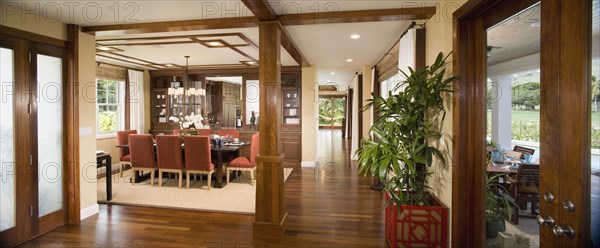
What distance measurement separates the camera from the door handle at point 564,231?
1240 millimetres

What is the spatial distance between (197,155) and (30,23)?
8.20 ft

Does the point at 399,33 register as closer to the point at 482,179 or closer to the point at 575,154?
the point at 482,179

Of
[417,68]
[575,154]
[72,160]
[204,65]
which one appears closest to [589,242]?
[575,154]

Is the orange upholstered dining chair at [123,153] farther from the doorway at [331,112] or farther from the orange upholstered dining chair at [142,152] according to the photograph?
the doorway at [331,112]

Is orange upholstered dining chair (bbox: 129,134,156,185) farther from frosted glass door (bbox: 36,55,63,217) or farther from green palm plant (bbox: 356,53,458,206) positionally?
green palm plant (bbox: 356,53,458,206)

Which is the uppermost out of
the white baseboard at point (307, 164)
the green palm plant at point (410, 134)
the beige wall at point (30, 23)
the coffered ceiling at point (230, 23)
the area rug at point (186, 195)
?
the coffered ceiling at point (230, 23)

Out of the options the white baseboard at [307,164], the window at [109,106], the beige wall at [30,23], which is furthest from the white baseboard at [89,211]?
the white baseboard at [307,164]

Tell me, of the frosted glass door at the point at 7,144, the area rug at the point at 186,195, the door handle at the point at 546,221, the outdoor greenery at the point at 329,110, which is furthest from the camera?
the outdoor greenery at the point at 329,110

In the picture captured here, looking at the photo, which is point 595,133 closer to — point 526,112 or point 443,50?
point 526,112

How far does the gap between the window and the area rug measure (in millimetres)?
1640

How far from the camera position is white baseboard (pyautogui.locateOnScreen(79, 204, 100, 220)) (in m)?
3.39

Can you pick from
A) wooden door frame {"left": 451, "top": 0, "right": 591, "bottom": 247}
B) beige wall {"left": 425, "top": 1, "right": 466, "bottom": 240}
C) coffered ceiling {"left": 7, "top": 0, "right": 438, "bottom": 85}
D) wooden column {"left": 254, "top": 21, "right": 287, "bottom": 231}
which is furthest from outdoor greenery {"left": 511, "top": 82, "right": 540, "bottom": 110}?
wooden column {"left": 254, "top": 21, "right": 287, "bottom": 231}

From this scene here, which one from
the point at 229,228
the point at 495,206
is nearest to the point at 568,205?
the point at 495,206

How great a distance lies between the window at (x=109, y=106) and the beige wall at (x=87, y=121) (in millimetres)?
3185
